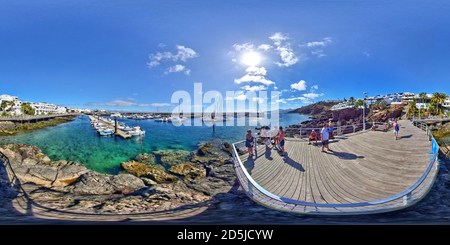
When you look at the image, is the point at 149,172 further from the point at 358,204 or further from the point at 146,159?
the point at 358,204

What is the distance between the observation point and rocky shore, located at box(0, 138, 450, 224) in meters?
1.66

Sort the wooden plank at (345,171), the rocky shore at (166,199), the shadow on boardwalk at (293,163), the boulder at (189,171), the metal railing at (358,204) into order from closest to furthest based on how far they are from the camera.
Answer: the rocky shore at (166,199) < the metal railing at (358,204) < the wooden plank at (345,171) < the shadow on boardwalk at (293,163) < the boulder at (189,171)

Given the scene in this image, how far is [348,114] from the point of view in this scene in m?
32.2

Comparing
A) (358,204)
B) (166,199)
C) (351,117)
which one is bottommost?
(166,199)

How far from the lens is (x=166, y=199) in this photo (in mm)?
3350

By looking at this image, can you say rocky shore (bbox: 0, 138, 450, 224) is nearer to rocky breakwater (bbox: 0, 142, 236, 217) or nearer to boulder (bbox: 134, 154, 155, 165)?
rocky breakwater (bbox: 0, 142, 236, 217)

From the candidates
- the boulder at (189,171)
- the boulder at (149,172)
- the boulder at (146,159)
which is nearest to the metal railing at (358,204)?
the boulder at (189,171)

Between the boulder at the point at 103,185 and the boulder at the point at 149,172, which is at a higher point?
the boulder at the point at 103,185

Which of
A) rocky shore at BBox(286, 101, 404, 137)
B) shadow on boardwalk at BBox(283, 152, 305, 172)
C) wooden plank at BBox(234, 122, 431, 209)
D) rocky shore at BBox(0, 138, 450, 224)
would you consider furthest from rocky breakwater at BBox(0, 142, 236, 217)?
rocky shore at BBox(286, 101, 404, 137)

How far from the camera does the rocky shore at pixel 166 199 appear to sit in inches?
65.4

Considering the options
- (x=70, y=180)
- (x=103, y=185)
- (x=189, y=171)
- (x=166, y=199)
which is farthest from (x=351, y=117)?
(x=70, y=180)

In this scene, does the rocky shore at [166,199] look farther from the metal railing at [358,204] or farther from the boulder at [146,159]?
the boulder at [146,159]

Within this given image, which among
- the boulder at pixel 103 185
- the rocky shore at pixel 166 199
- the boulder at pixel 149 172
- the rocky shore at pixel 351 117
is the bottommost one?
the boulder at pixel 149 172

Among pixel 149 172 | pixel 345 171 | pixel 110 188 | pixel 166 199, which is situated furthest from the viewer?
pixel 149 172
